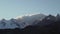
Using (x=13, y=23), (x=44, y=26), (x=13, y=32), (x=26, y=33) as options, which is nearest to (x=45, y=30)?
(x=44, y=26)

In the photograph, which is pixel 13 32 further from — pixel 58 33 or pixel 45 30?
pixel 58 33

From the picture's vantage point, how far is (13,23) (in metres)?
42.5

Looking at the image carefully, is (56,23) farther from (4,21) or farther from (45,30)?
(4,21)

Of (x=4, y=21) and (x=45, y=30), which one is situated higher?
(x=4, y=21)

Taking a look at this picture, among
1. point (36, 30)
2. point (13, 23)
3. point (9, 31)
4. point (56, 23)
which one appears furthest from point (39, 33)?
point (13, 23)

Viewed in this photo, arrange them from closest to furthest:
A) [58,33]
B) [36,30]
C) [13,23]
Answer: [58,33] → [36,30] → [13,23]

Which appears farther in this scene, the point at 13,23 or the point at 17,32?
the point at 13,23

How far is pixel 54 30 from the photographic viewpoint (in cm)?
2445

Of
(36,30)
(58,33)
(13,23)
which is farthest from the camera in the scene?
(13,23)

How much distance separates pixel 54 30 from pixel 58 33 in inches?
26.7

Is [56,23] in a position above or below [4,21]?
below

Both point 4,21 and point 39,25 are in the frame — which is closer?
point 39,25

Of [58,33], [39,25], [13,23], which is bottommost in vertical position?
[58,33]

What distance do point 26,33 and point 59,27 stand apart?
4.72 metres
